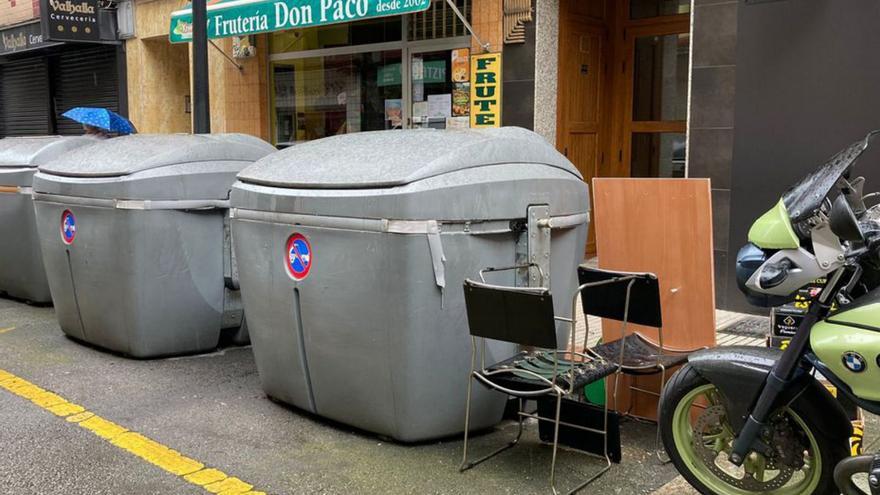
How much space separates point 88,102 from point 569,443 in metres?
13.7

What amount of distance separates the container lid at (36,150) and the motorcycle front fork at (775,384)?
6255 millimetres

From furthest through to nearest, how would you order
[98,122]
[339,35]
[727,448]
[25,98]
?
[25,98] → [339,35] → [98,122] → [727,448]

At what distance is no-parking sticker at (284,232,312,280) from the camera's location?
4098mm

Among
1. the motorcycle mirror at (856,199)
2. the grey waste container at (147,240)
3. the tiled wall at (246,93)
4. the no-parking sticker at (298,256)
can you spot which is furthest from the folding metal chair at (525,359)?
the tiled wall at (246,93)

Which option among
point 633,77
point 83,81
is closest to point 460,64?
point 633,77

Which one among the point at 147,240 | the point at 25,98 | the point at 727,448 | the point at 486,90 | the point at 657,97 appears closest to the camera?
the point at 727,448

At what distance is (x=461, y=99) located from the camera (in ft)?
29.5

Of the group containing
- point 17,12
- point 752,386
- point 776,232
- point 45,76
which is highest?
point 17,12

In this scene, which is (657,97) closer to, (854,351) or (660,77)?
(660,77)

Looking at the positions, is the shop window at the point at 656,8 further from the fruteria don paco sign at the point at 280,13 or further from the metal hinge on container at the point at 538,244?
the metal hinge on container at the point at 538,244

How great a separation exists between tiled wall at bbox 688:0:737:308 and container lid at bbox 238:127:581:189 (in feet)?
9.21

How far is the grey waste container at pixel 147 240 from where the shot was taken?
5410 millimetres

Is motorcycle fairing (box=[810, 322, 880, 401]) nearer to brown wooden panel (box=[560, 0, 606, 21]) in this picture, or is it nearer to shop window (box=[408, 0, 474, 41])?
brown wooden panel (box=[560, 0, 606, 21])

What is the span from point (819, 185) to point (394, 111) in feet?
24.8
